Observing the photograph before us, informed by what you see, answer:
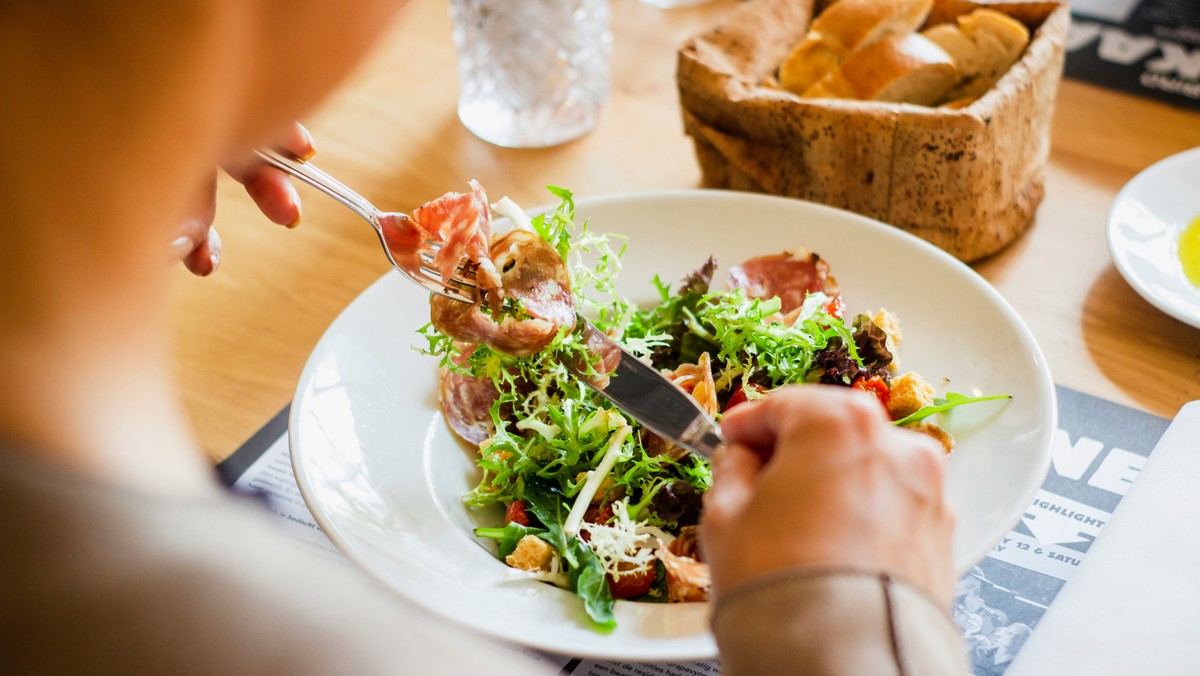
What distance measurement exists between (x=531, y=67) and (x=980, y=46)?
30.5 inches

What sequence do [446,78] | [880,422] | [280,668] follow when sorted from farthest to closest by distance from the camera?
[446,78]
[880,422]
[280,668]

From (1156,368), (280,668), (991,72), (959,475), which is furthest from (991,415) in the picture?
(280,668)

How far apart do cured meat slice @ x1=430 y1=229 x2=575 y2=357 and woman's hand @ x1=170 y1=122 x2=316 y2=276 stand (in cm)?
27

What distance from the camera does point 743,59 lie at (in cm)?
162

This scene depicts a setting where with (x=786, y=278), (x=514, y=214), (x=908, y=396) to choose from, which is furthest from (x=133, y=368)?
(x=786, y=278)

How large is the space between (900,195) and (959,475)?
1.79ft

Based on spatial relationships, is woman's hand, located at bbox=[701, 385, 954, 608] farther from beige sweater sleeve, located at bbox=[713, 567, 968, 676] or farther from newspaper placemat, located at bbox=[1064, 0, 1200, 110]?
newspaper placemat, located at bbox=[1064, 0, 1200, 110]

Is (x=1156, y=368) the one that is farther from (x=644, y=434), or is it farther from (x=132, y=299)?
(x=132, y=299)

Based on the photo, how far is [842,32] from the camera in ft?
5.28

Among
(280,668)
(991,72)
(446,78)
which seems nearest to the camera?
(280,668)

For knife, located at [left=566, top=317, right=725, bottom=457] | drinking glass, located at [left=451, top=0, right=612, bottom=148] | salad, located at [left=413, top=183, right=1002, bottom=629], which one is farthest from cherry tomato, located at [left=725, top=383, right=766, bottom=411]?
drinking glass, located at [left=451, top=0, right=612, bottom=148]

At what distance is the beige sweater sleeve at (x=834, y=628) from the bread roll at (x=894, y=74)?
1087 mm

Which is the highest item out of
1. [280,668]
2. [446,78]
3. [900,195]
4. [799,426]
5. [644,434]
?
[280,668]

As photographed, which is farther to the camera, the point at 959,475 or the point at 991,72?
the point at 991,72
